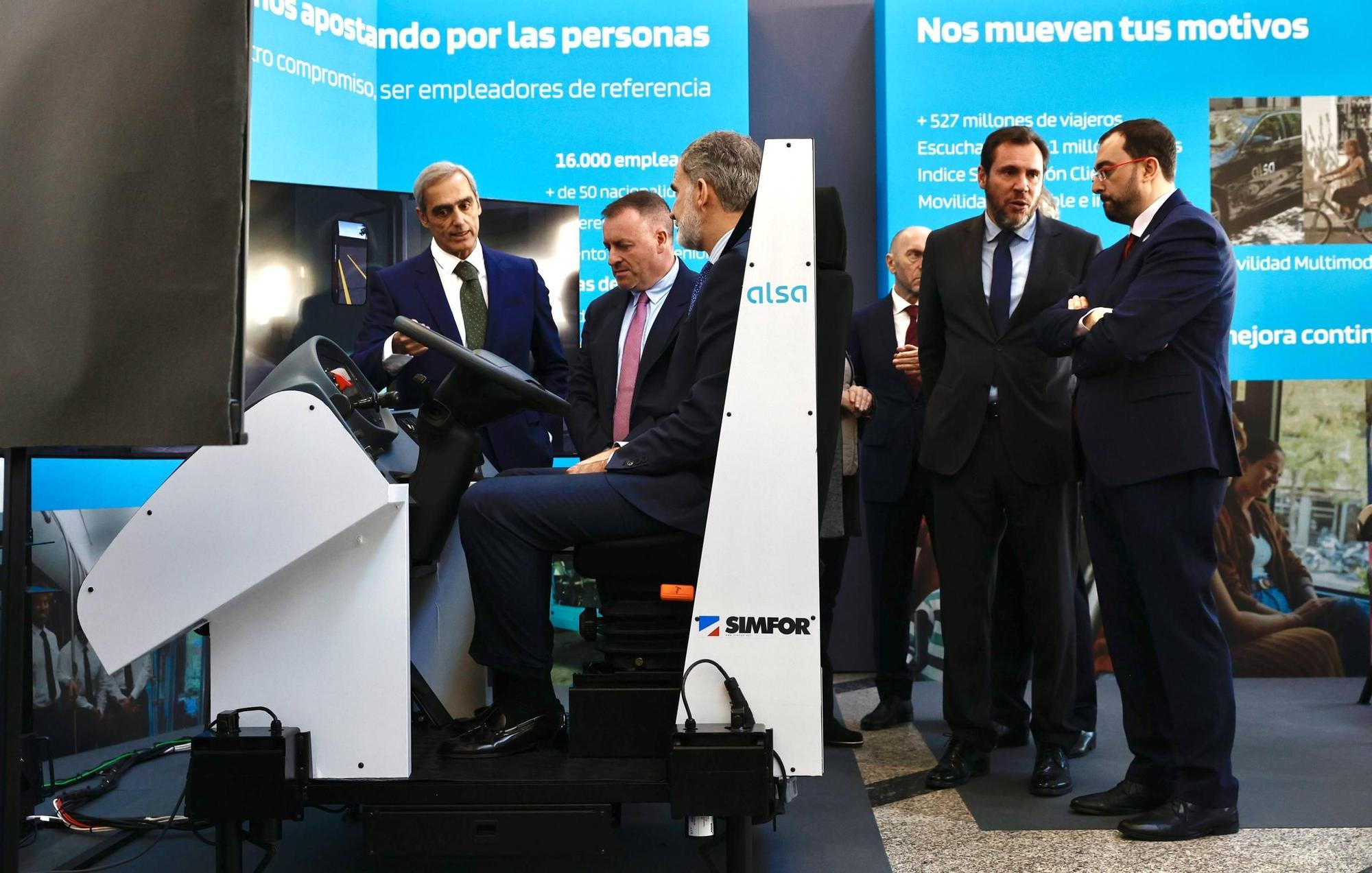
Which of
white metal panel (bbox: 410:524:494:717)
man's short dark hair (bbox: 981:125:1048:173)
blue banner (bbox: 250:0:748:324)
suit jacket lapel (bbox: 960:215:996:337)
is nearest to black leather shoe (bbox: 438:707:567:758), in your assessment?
white metal panel (bbox: 410:524:494:717)

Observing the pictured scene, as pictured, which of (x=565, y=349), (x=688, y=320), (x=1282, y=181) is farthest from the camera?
(x=1282, y=181)

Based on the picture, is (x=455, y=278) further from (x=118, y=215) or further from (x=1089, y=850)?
(x=1089, y=850)

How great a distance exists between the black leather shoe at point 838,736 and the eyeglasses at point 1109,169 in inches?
78.0

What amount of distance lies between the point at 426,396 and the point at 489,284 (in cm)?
120

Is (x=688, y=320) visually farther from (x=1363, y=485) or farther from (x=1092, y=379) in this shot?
(x=1363, y=485)

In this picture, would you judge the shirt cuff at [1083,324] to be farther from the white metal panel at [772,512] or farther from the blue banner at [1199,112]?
the blue banner at [1199,112]

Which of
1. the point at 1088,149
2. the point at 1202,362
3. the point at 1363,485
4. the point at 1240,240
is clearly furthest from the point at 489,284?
the point at 1363,485

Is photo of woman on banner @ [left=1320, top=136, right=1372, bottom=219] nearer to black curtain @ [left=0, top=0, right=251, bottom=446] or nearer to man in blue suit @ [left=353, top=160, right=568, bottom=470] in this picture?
man in blue suit @ [left=353, top=160, right=568, bottom=470]

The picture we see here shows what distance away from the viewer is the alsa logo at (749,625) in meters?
2.32

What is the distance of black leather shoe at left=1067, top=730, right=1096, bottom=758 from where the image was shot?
383 centimetres

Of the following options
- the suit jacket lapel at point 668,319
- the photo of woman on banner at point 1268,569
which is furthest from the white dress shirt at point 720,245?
the photo of woman on banner at point 1268,569

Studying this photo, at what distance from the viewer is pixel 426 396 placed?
8.89 ft

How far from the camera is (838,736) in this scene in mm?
4000

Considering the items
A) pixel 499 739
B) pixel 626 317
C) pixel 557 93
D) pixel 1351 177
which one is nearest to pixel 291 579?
pixel 499 739
